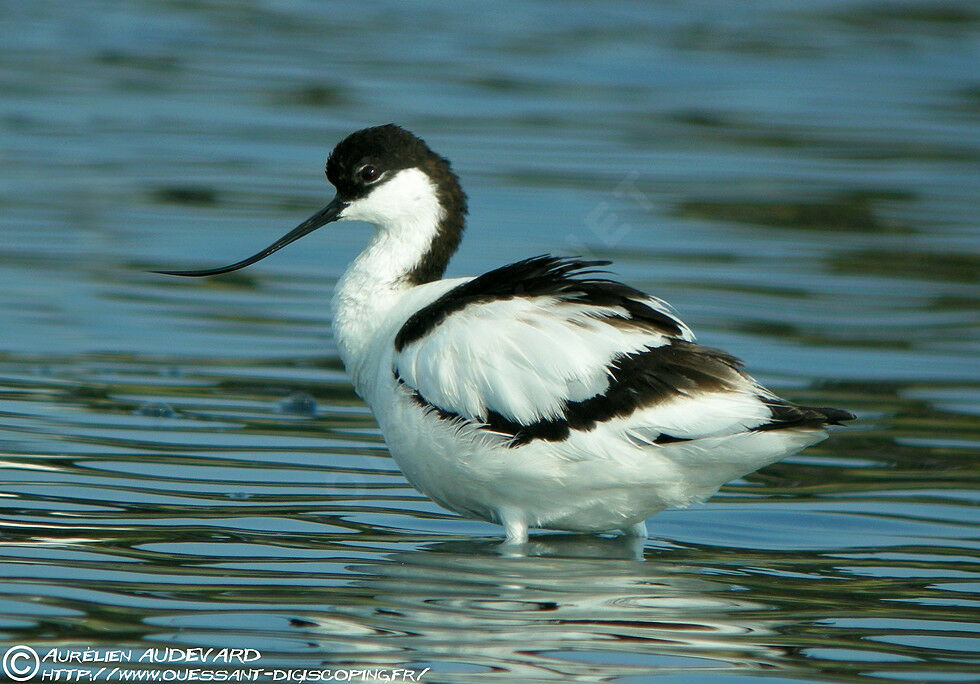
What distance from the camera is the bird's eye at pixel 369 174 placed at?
766 cm

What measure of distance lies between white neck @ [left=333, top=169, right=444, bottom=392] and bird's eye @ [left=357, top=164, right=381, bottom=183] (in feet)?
0.20

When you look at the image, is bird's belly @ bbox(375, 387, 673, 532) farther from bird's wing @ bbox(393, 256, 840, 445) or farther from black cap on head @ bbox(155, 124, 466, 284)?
black cap on head @ bbox(155, 124, 466, 284)

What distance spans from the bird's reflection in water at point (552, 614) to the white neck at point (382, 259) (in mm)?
1080

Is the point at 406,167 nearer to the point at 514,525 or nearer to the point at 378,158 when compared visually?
the point at 378,158

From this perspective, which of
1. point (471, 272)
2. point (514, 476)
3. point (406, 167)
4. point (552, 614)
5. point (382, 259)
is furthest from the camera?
point (471, 272)

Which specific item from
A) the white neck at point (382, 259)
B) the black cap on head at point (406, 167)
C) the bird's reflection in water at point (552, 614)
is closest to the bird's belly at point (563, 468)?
the bird's reflection in water at point (552, 614)

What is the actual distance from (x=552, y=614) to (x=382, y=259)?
2.28 m

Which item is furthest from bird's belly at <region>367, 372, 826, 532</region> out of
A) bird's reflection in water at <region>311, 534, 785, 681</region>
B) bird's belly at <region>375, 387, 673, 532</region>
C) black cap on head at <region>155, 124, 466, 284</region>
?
black cap on head at <region>155, 124, 466, 284</region>

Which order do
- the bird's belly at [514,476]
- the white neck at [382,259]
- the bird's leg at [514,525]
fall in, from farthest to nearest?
the white neck at [382,259], the bird's leg at [514,525], the bird's belly at [514,476]

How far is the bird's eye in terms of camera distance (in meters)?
7.66

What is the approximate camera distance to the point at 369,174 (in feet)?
25.2

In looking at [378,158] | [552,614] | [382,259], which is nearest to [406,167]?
[378,158]

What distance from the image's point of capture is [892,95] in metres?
19.4

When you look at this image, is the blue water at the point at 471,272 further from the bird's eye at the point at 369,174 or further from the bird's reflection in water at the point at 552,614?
the bird's eye at the point at 369,174
